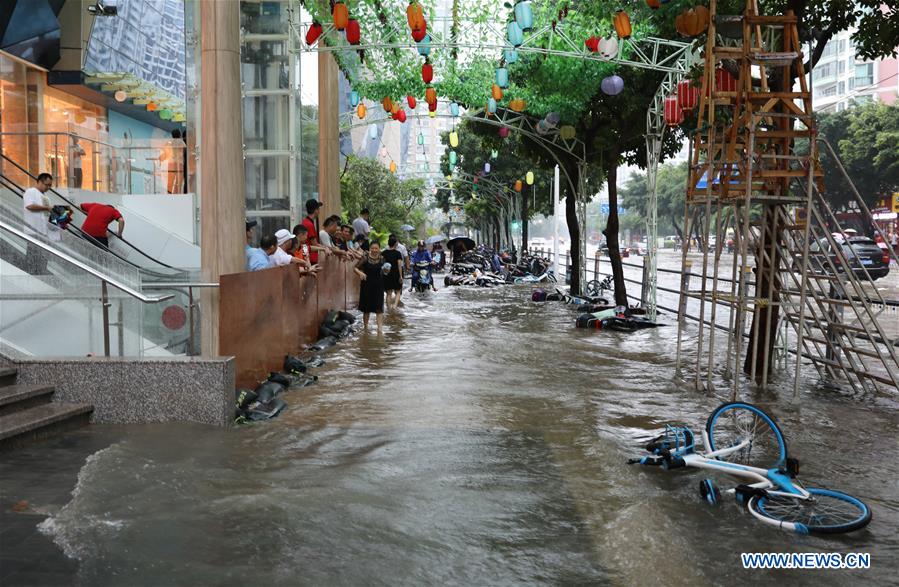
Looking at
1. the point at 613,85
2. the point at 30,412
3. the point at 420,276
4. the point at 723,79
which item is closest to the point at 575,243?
the point at 420,276

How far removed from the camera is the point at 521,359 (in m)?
12.6

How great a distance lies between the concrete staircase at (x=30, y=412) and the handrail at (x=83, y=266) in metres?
1.03

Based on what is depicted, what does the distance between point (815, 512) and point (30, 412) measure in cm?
594

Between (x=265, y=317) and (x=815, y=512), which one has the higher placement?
(x=265, y=317)

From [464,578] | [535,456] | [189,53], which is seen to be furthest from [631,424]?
[189,53]

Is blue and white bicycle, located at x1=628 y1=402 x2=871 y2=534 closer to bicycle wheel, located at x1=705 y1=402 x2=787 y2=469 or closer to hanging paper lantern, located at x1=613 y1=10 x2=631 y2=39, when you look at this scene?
bicycle wheel, located at x1=705 y1=402 x2=787 y2=469

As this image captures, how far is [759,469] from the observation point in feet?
19.7

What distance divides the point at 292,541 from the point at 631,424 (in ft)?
13.8

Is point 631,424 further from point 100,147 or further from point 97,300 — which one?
point 100,147

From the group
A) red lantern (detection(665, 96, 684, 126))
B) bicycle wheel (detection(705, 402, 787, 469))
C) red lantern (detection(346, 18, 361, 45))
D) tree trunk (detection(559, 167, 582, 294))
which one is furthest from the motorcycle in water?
bicycle wheel (detection(705, 402, 787, 469))

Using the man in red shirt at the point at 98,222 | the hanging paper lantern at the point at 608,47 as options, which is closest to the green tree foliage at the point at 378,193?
the hanging paper lantern at the point at 608,47

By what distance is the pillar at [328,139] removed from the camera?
2188 centimetres

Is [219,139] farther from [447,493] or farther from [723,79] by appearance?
[723,79]

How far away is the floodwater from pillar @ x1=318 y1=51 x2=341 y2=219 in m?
12.2
